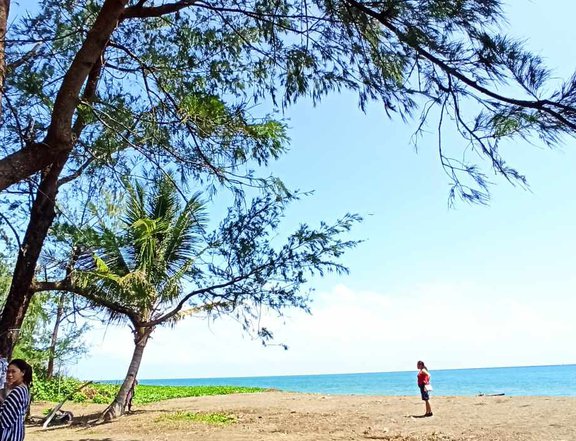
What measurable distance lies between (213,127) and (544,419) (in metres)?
9.14

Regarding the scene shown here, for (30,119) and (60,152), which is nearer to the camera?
(60,152)

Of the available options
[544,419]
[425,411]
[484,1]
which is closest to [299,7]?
[484,1]

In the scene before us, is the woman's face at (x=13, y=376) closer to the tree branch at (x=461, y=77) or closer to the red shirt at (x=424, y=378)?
the tree branch at (x=461, y=77)

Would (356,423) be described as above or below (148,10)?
below

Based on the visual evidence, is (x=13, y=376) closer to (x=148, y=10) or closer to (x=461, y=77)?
(x=148, y=10)

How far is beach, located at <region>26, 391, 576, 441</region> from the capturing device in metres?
8.90

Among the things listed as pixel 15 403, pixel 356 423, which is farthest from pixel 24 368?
pixel 356 423

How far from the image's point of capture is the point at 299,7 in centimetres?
430

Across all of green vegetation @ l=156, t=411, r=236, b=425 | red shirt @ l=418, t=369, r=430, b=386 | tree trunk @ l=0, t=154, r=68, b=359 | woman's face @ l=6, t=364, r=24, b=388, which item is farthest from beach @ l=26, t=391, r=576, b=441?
woman's face @ l=6, t=364, r=24, b=388

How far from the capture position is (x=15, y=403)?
373cm

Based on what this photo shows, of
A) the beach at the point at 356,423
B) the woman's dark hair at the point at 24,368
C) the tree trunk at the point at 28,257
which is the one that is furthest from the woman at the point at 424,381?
the woman's dark hair at the point at 24,368

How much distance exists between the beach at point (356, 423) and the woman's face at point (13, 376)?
17.6 ft

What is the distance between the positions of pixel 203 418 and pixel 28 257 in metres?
8.57

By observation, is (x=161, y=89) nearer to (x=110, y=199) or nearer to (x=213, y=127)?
(x=213, y=127)
